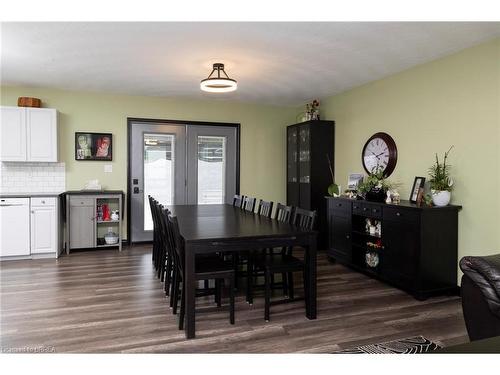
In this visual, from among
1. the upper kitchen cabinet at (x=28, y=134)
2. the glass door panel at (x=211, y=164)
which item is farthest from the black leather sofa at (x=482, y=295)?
the upper kitchen cabinet at (x=28, y=134)

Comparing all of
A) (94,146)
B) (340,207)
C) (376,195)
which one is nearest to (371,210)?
(376,195)

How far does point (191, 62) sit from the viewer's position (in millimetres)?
4141

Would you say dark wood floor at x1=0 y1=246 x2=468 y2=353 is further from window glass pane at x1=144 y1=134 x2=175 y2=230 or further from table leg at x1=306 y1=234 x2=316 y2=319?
window glass pane at x1=144 y1=134 x2=175 y2=230

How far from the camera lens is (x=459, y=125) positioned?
12.3ft

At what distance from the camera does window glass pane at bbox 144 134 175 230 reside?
6152mm

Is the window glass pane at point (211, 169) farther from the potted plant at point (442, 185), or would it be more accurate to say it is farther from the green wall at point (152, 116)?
the potted plant at point (442, 185)

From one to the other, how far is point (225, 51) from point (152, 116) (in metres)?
2.77

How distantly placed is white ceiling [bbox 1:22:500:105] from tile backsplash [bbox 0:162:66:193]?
1.25 meters

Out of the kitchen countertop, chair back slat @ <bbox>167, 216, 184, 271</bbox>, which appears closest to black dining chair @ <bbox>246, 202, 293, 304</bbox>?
chair back slat @ <bbox>167, 216, 184, 271</bbox>

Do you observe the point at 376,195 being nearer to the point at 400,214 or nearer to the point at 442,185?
the point at 400,214

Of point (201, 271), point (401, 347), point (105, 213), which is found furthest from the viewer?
point (105, 213)

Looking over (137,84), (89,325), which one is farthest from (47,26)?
(89,325)

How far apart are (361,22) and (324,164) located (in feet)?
10.0

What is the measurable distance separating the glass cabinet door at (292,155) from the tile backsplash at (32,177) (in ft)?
12.5
